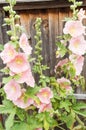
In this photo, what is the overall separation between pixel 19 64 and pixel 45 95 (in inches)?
14.0

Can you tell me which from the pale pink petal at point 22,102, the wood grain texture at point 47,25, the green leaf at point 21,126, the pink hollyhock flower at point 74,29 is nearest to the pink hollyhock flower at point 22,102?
the pale pink petal at point 22,102

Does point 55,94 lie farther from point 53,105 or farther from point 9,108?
point 9,108

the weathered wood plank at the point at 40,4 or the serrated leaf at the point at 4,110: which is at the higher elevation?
the weathered wood plank at the point at 40,4

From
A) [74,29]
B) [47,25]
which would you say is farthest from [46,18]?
[74,29]

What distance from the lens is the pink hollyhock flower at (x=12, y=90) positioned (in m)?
2.07

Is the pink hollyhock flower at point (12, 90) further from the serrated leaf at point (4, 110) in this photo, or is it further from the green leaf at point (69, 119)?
the green leaf at point (69, 119)

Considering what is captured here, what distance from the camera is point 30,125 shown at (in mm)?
2258

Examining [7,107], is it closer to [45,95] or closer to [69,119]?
[45,95]

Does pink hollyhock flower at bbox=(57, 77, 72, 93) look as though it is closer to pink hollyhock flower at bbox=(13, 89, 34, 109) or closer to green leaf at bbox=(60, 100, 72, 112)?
green leaf at bbox=(60, 100, 72, 112)

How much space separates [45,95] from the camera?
7.32 feet

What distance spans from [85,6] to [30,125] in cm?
97

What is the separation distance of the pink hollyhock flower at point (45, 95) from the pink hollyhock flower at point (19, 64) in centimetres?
27

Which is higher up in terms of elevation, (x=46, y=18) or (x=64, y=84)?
(x=46, y=18)

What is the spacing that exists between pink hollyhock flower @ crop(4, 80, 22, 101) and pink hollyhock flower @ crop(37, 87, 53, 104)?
17cm
